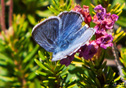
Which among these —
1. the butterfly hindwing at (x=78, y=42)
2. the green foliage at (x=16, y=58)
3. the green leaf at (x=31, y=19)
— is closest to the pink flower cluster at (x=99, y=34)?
the butterfly hindwing at (x=78, y=42)

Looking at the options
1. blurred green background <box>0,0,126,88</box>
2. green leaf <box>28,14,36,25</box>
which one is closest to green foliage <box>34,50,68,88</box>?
blurred green background <box>0,0,126,88</box>

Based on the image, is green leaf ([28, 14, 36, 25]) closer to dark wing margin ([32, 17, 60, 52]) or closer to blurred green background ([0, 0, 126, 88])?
blurred green background ([0, 0, 126, 88])

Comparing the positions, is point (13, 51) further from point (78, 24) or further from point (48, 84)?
point (78, 24)

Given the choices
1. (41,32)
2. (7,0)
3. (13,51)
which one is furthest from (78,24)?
(7,0)

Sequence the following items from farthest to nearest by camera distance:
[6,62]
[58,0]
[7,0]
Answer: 1. [7,0]
2. [6,62]
3. [58,0]

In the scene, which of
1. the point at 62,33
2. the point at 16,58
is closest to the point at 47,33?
the point at 62,33

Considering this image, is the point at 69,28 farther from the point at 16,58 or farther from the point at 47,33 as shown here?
the point at 16,58

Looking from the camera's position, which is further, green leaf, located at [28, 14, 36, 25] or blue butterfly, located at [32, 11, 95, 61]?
green leaf, located at [28, 14, 36, 25]
